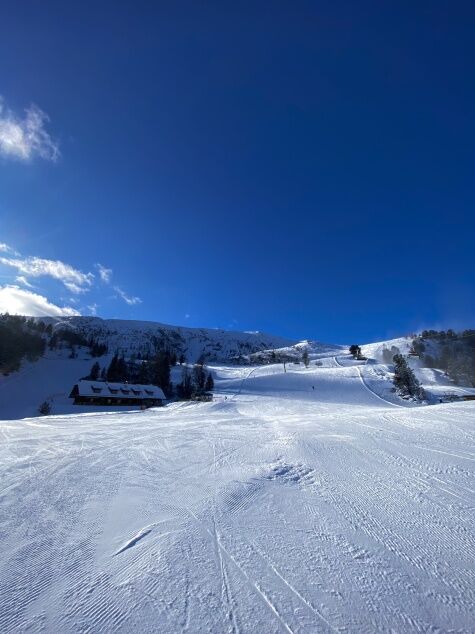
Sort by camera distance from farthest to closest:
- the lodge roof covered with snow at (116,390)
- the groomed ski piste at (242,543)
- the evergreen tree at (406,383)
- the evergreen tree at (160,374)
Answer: the evergreen tree at (160,374) < the lodge roof covered with snow at (116,390) < the evergreen tree at (406,383) < the groomed ski piste at (242,543)

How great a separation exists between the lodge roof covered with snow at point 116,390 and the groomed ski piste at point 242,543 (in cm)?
7084

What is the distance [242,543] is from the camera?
395cm

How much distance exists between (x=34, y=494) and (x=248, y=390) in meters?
69.6

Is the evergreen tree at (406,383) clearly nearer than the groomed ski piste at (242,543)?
No

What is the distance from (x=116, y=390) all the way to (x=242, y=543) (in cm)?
7831

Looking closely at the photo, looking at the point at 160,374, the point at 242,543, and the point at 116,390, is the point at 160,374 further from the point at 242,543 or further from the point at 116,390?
the point at 242,543

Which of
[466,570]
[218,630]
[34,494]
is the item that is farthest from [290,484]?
[34,494]

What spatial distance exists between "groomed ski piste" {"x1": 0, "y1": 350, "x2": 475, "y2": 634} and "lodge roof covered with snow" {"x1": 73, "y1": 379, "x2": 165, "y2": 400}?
232 ft

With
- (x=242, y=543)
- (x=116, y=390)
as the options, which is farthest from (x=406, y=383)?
(x=116, y=390)

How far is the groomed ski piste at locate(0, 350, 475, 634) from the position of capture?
2797 millimetres

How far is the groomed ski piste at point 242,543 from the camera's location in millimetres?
2797

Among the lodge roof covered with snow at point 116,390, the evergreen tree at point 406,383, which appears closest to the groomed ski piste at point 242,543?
the evergreen tree at point 406,383

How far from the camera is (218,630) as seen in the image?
2.62m

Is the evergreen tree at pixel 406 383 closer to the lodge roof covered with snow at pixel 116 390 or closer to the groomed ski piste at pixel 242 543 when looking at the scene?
the groomed ski piste at pixel 242 543
